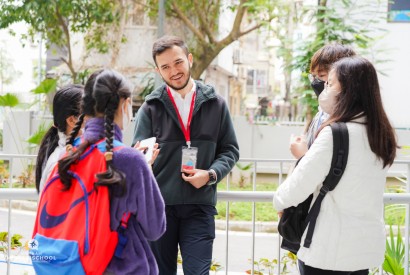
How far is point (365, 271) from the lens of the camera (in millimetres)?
2889

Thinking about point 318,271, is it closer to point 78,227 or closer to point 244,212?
point 78,227

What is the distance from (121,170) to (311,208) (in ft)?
2.86

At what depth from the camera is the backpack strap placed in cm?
246

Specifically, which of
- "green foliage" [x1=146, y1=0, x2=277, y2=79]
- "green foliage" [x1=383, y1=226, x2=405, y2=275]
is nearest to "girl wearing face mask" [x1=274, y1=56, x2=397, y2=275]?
"green foliage" [x1=383, y1=226, x2=405, y2=275]

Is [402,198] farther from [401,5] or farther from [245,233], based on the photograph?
[401,5]

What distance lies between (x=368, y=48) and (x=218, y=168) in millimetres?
10660

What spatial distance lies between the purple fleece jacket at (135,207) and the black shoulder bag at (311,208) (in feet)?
2.13

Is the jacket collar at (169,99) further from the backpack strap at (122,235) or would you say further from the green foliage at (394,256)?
the green foliage at (394,256)

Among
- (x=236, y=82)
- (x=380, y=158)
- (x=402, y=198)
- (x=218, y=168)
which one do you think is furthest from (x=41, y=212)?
(x=236, y=82)

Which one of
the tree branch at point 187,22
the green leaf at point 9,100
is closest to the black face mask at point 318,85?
the green leaf at point 9,100

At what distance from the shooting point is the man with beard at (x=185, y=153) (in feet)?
10.7

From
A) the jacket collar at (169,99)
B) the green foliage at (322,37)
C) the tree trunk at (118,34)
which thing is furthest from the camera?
the tree trunk at (118,34)

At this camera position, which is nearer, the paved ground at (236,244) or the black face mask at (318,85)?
the black face mask at (318,85)

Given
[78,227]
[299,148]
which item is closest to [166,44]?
[299,148]
